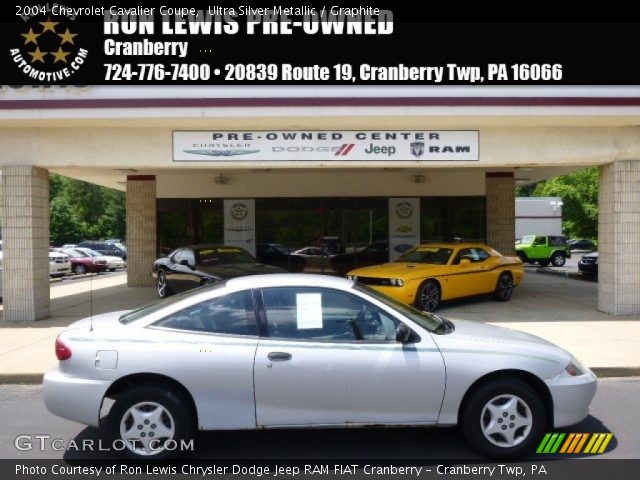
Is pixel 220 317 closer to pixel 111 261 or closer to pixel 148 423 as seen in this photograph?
pixel 148 423

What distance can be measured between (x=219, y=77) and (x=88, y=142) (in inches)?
114

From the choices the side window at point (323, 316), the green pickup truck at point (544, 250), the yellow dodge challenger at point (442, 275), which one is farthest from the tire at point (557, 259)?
the side window at point (323, 316)

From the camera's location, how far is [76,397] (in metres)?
4.63

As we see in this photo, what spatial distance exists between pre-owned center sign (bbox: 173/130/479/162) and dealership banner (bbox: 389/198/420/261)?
305 inches

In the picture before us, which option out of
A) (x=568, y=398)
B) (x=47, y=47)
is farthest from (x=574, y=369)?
(x=47, y=47)

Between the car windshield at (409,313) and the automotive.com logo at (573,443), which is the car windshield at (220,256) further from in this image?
the automotive.com logo at (573,443)

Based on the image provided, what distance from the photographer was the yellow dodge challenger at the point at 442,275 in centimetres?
1205

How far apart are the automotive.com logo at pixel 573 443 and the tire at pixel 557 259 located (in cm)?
2790

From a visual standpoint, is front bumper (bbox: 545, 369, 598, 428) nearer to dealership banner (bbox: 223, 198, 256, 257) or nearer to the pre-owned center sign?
the pre-owned center sign

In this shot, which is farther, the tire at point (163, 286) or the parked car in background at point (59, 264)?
the parked car in background at point (59, 264)

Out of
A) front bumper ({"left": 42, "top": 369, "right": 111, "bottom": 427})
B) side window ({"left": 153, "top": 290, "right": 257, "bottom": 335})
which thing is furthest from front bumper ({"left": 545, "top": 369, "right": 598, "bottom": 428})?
front bumper ({"left": 42, "top": 369, "right": 111, "bottom": 427})

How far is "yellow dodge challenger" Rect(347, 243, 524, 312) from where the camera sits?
1205 cm

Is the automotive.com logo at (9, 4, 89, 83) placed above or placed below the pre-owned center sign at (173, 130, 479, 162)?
above

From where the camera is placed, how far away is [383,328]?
4.89 metres
